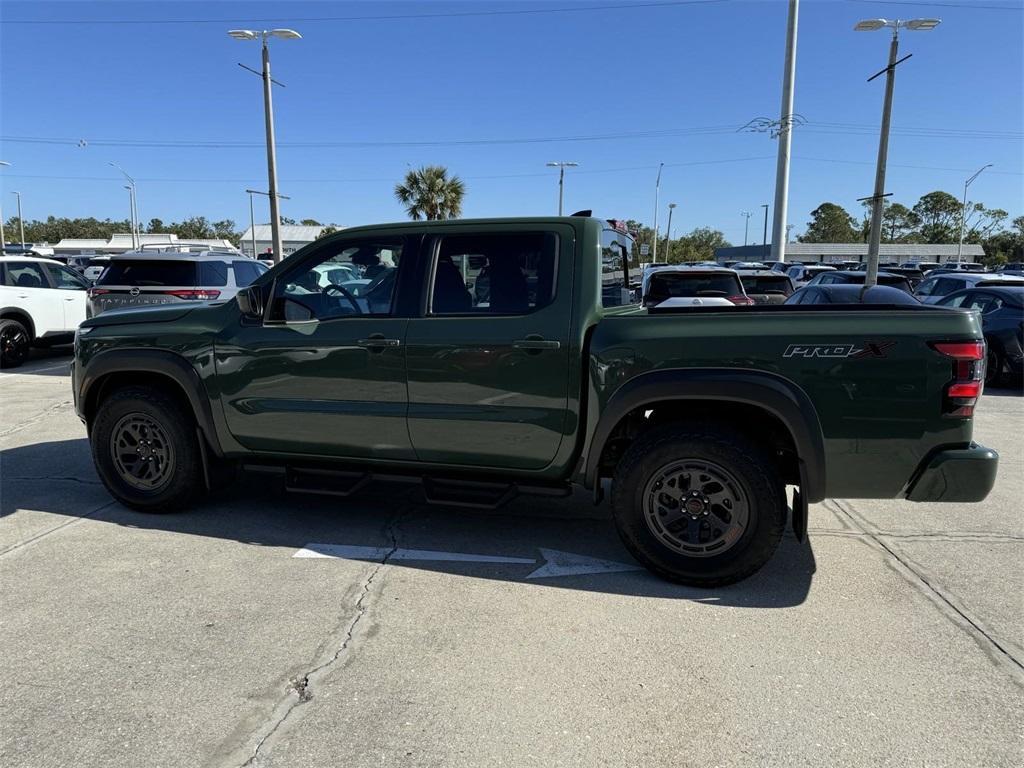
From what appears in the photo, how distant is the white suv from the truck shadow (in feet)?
23.0

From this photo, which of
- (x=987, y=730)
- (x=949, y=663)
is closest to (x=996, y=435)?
(x=949, y=663)

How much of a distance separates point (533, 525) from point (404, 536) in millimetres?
871

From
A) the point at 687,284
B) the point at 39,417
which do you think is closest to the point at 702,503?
the point at 39,417

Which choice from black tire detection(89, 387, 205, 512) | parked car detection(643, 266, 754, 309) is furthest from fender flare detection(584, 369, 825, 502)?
parked car detection(643, 266, 754, 309)

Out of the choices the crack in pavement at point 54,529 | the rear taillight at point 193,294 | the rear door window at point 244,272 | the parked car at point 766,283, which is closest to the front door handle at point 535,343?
the crack in pavement at point 54,529

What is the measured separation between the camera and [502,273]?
13.2ft

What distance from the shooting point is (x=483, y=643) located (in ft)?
10.4

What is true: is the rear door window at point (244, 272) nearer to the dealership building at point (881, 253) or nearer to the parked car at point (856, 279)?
the parked car at point (856, 279)

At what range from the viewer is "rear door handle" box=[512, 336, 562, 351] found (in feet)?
12.4

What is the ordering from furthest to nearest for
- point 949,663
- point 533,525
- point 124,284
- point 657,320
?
point 124,284, point 533,525, point 657,320, point 949,663

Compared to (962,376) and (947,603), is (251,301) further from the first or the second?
(947,603)

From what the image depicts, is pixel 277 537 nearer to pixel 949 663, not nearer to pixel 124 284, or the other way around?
pixel 949 663

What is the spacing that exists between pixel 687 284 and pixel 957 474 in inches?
322

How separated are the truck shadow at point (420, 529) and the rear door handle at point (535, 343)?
4.21ft
